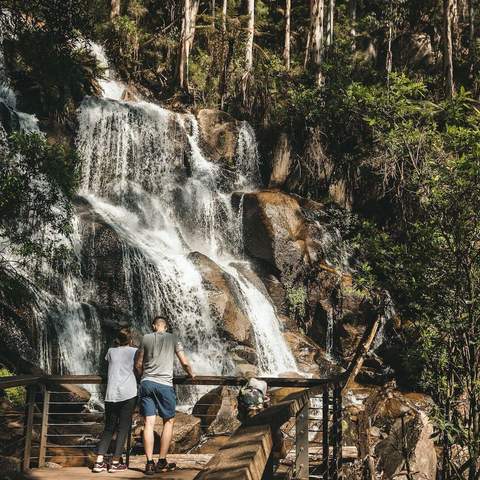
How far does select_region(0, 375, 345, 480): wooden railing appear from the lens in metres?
2.36

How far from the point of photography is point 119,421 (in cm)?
579

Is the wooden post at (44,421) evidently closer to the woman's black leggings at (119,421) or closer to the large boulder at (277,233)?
the woman's black leggings at (119,421)

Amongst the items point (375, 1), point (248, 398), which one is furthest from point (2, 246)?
point (375, 1)

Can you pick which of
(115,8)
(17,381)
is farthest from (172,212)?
(17,381)

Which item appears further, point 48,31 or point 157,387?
point 48,31

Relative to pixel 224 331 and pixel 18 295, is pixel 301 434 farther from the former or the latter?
pixel 224 331

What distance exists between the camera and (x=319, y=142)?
2264 cm

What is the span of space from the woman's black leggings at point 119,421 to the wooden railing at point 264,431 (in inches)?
15.2

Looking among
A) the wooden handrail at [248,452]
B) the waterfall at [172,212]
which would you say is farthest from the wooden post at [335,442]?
the waterfall at [172,212]

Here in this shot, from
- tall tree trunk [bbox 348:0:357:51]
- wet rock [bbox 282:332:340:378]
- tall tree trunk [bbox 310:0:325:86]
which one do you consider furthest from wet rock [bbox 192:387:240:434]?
tall tree trunk [bbox 348:0:357:51]

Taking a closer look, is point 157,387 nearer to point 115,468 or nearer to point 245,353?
point 115,468

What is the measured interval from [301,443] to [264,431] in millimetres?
2571

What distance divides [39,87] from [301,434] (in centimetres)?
1778

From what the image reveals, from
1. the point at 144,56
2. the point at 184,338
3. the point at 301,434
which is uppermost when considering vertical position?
the point at 144,56
